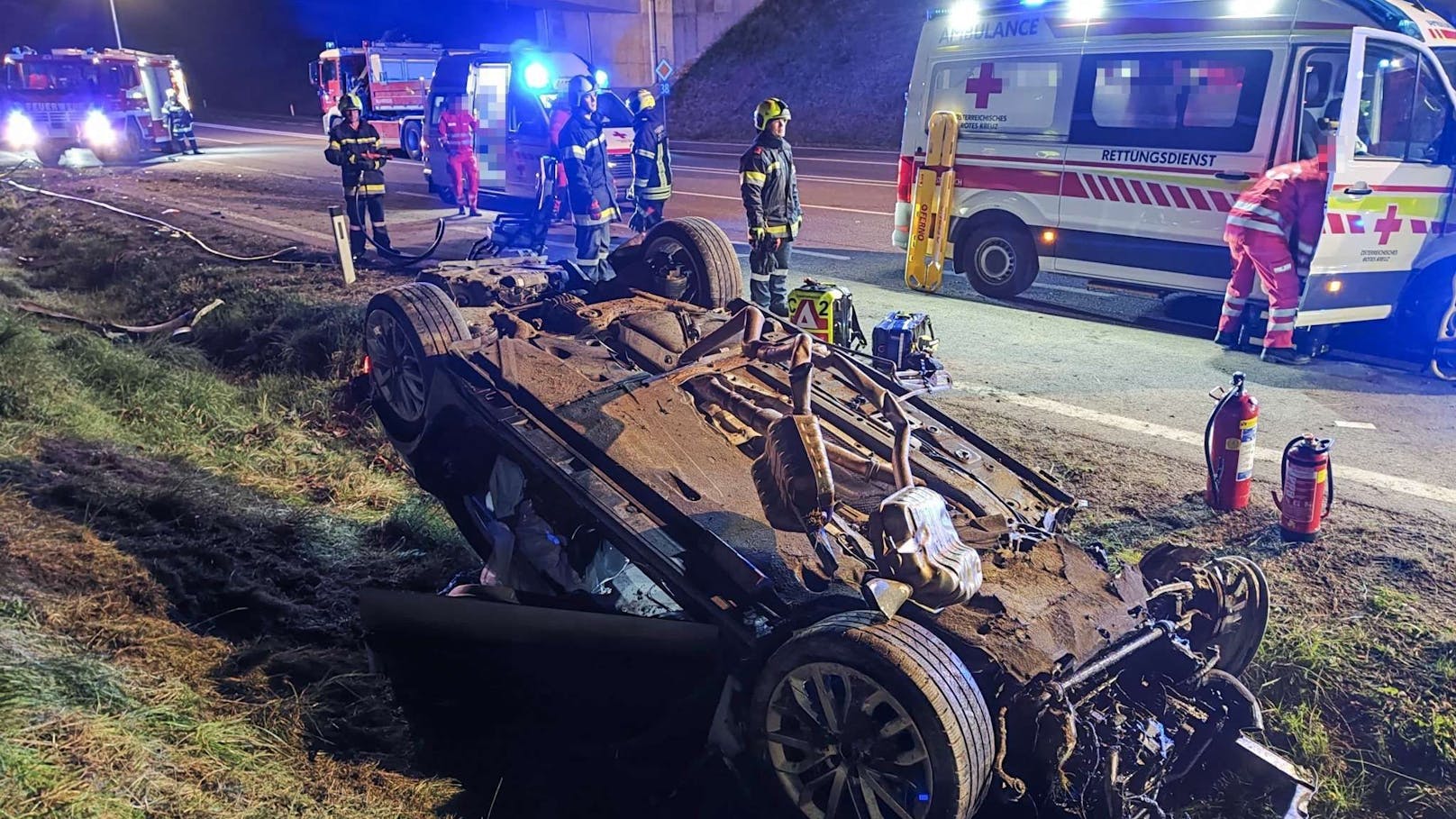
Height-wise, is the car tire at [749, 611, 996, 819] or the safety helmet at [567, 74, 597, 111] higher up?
the safety helmet at [567, 74, 597, 111]

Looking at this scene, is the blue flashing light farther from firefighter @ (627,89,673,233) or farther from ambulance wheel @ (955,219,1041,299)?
ambulance wheel @ (955,219,1041,299)

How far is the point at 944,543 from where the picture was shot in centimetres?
270

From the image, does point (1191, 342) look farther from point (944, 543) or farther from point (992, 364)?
point (944, 543)

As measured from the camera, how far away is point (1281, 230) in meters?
6.66

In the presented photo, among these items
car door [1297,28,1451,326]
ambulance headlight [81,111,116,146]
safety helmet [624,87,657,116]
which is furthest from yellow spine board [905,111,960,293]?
ambulance headlight [81,111,116,146]

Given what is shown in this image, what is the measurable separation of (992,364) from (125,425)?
572cm

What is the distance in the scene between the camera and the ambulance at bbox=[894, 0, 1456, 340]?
6.79 metres

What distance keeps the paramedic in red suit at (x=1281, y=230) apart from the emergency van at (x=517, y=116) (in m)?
7.12

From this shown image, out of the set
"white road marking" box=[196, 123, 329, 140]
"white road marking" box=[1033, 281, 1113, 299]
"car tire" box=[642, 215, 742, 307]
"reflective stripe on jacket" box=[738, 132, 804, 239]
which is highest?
"white road marking" box=[196, 123, 329, 140]

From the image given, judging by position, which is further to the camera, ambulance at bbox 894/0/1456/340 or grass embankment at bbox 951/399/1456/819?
ambulance at bbox 894/0/1456/340

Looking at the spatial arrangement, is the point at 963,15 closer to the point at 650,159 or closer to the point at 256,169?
the point at 650,159

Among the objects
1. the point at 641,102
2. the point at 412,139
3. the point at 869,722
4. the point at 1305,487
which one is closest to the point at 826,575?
the point at 869,722

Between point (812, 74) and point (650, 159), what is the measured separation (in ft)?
54.8

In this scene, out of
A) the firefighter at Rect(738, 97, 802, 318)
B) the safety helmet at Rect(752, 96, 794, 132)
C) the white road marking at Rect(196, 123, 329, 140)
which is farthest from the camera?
the white road marking at Rect(196, 123, 329, 140)
